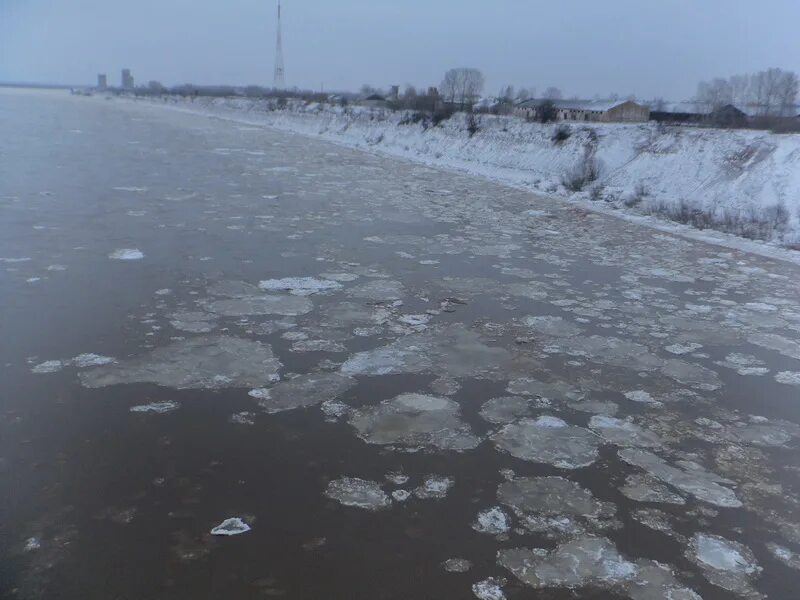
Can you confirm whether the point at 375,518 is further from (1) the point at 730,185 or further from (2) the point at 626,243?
(1) the point at 730,185

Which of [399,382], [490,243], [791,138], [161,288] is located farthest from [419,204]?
[791,138]

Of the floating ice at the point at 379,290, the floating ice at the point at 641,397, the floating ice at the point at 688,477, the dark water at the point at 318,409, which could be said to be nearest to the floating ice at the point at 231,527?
the dark water at the point at 318,409

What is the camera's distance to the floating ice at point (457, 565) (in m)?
2.77

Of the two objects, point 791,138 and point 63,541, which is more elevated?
point 791,138

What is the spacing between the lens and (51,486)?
3203 mm

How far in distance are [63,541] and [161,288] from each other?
12.5ft

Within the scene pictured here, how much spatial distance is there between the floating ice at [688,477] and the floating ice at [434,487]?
109 centimetres

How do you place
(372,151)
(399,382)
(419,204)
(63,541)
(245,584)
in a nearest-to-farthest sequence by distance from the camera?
(245,584) → (63,541) → (399,382) → (419,204) → (372,151)

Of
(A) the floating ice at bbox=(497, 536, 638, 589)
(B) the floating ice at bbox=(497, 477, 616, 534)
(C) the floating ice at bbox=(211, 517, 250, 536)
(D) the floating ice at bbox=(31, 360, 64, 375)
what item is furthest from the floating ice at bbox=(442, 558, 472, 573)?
(D) the floating ice at bbox=(31, 360, 64, 375)

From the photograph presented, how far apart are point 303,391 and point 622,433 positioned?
6.79 ft

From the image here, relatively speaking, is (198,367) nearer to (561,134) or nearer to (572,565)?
(572,565)

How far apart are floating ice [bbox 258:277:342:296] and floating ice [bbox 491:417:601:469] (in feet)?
10.1

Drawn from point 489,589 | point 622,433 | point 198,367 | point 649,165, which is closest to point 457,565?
point 489,589

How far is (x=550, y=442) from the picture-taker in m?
3.90
